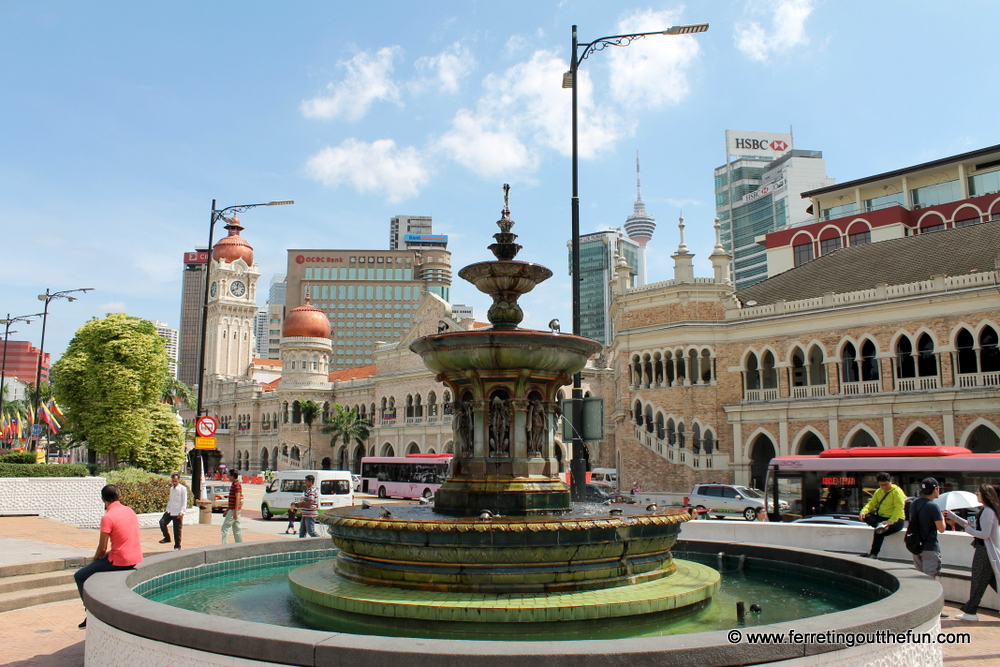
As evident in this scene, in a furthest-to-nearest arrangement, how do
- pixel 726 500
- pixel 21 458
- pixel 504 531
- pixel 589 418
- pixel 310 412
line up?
pixel 310 412
pixel 21 458
pixel 726 500
pixel 589 418
pixel 504 531

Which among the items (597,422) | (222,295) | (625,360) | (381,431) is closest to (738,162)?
(222,295)

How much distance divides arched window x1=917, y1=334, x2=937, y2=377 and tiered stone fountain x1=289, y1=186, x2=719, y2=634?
83.1ft

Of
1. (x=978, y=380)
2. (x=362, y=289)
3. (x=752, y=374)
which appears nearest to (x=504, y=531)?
(x=978, y=380)

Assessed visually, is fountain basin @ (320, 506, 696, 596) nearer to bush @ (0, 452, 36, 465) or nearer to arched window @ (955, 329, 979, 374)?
bush @ (0, 452, 36, 465)

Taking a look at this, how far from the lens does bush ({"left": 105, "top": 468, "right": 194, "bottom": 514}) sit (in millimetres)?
21078

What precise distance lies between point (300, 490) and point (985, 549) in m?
25.6

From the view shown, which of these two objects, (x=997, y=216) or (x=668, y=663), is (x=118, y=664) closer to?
(x=668, y=663)

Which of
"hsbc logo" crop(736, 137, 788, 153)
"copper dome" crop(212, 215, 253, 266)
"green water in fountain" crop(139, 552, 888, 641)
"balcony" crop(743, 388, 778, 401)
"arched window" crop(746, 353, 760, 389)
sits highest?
"hsbc logo" crop(736, 137, 788, 153)

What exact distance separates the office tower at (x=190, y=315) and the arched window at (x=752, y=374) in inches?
6073

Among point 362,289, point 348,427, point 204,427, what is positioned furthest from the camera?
point 362,289

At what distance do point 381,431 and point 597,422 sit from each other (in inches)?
2009

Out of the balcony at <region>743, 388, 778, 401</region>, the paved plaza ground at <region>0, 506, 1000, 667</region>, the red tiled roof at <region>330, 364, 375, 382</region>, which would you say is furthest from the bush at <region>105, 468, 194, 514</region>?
the red tiled roof at <region>330, 364, 375, 382</region>

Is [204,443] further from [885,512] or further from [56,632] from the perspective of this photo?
[885,512]

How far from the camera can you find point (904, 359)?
31.3 metres
